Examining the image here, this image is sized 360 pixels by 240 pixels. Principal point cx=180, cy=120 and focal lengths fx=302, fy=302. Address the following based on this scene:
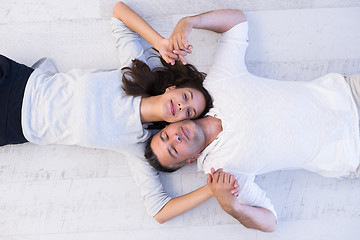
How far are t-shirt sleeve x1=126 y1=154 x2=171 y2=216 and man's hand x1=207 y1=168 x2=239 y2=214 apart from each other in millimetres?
244

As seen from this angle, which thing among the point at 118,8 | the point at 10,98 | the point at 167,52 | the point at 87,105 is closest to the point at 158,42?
the point at 167,52

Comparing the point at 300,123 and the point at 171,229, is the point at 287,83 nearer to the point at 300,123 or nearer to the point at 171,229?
the point at 300,123

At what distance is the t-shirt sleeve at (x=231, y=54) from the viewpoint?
3.82 feet

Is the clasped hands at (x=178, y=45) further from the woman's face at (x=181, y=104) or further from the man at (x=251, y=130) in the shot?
the woman's face at (x=181, y=104)

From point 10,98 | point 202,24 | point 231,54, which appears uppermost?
point 202,24

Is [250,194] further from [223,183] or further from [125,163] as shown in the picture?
[125,163]

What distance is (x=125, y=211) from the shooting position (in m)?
1.32

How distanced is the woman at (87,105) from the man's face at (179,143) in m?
0.04

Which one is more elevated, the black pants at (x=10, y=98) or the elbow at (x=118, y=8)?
the elbow at (x=118, y=8)

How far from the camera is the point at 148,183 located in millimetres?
1231

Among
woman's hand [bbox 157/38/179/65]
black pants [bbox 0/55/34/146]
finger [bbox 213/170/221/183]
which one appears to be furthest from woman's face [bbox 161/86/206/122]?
black pants [bbox 0/55/34/146]

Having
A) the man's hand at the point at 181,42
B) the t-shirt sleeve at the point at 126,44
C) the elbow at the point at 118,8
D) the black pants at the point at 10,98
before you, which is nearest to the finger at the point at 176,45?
the man's hand at the point at 181,42

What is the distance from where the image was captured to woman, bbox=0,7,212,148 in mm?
1121

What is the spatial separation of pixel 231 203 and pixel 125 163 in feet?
1.62
